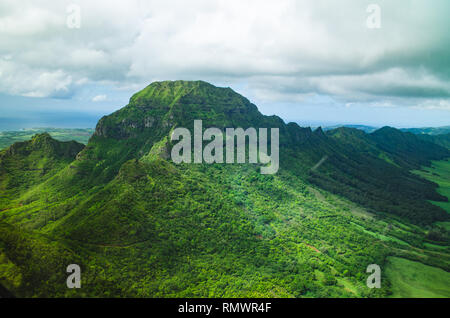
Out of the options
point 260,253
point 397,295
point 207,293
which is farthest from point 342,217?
point 207,293

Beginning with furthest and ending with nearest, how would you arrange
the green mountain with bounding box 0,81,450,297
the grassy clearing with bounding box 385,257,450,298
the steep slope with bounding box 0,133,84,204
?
1. the steep slope with bounding box 0,133,84,204
2. the grassy clearing with bounding box 385,257,450,298
3. the green mountain with bounding box 0,81,450,297

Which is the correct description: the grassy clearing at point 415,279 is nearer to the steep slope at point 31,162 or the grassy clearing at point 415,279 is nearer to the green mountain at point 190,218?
the green mountain at point 190,218

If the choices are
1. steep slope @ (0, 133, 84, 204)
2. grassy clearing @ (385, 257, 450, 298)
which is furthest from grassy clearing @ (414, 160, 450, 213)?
steep slope @ (0, 133, 84, 204)

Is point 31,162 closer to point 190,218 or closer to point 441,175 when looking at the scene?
point 190,218

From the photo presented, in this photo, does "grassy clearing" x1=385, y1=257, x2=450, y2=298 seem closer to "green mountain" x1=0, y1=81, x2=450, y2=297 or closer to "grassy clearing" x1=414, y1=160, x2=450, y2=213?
"green mountain" x1=0, y1=81, x2=450, y2=297

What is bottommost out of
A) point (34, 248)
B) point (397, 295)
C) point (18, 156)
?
point (397, 295)

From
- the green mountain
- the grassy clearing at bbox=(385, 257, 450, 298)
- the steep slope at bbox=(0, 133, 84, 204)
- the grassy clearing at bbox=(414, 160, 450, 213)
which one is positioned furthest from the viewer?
the grassy clearing at bbox=(414, 160, 450, 213)

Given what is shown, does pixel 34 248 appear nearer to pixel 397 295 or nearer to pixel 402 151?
pixel 397 295
